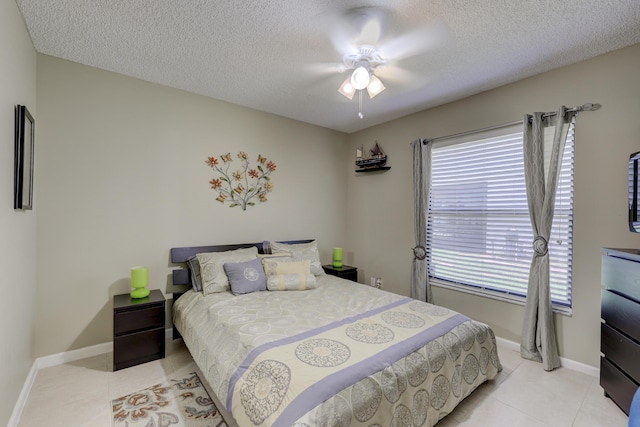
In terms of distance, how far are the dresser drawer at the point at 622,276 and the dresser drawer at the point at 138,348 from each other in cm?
360

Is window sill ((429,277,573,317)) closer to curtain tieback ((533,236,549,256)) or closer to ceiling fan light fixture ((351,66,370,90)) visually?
curtain tieback ((533,236,549,256))

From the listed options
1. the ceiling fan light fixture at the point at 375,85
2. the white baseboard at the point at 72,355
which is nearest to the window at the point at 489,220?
the ceiling fan light fixture at the point at 375,85

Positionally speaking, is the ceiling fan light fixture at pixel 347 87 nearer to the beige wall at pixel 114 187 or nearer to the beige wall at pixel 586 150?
the beige wall at pixel 586 150

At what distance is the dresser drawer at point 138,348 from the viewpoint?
2.39 meters

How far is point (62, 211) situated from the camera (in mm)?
2500

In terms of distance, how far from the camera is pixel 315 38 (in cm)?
215

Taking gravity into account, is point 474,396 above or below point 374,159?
below

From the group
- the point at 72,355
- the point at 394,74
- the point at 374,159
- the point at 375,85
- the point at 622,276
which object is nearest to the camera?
the point at 622,276

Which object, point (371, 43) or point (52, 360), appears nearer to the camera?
point (371, 43)

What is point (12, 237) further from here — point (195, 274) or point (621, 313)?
point (621, 313)

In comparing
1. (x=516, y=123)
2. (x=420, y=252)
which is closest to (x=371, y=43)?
(x=516, y=123)

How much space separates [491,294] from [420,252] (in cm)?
87

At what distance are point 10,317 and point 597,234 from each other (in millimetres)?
4252

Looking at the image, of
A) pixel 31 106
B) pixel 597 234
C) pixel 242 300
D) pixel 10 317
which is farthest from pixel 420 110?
pixel 10 317
